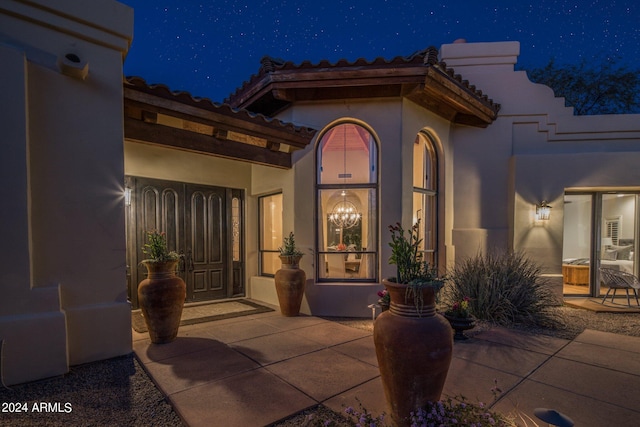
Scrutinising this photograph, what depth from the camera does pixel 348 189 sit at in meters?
6.37

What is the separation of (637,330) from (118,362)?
768 cm

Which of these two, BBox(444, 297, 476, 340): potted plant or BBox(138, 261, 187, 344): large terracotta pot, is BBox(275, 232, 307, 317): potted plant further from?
BBox(444, 297, 476, 340): potted plant

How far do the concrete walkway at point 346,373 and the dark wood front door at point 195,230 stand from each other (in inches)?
77.9

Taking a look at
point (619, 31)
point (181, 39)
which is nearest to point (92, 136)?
point (619, 31)

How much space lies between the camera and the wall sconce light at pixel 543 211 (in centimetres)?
711

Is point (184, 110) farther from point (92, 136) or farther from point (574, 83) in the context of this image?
point (574, 83)

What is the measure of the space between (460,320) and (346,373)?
6.65ft

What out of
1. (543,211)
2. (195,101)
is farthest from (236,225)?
(543,211)

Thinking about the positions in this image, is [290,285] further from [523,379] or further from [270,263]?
[523,379]

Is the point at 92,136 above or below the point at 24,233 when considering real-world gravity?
above

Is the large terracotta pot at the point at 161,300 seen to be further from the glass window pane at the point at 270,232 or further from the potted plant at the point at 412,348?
the potted plant at the point at 412,348

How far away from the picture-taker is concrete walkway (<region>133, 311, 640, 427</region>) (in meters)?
2.74

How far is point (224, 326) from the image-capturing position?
5230mm

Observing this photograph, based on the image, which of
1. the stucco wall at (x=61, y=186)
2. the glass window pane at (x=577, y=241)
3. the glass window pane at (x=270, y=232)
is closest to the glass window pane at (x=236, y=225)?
the glass window pane at (x=270, y=232)
